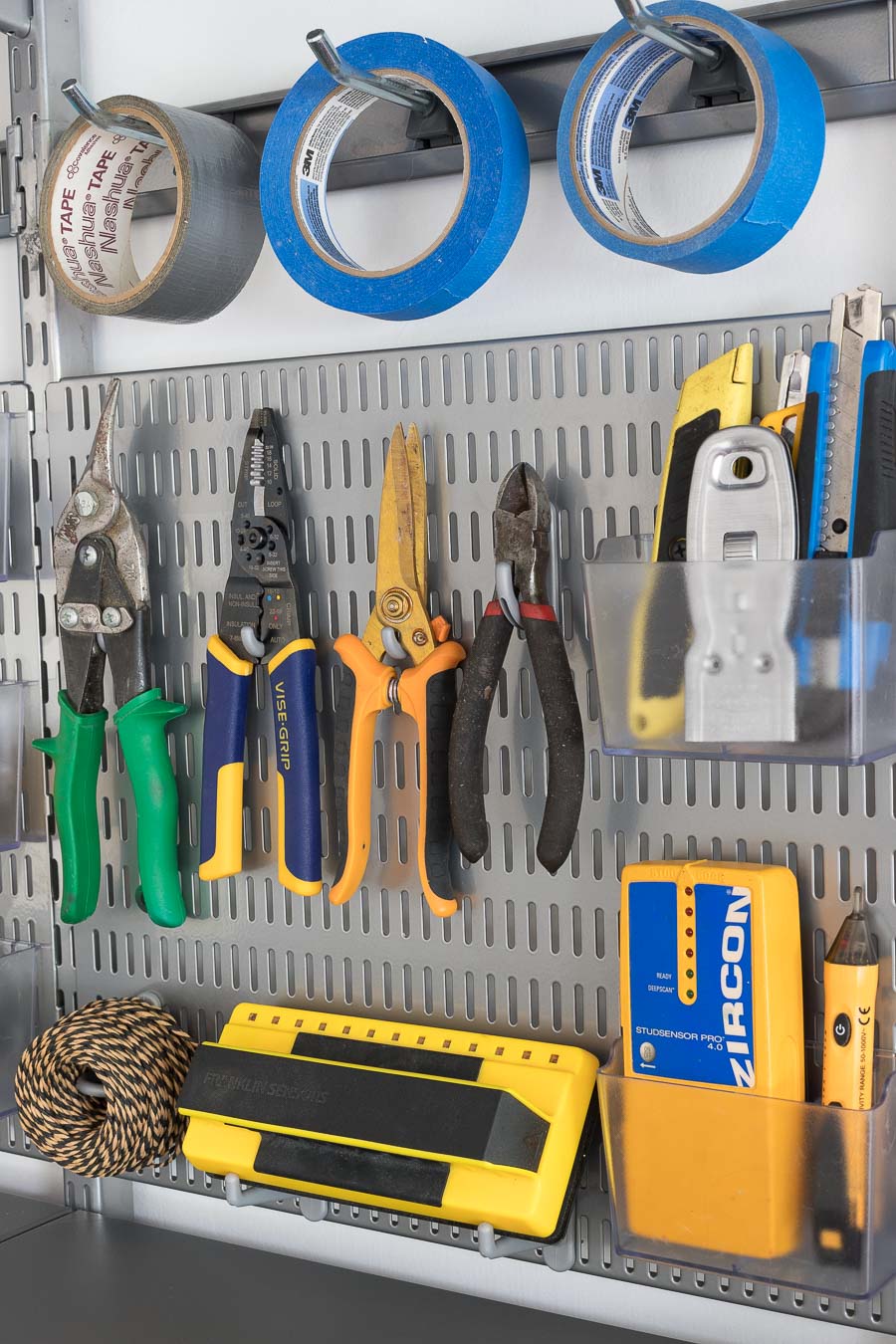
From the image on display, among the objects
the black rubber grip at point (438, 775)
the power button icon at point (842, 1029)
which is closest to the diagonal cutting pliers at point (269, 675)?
the black rubber grip at point (438, 775)

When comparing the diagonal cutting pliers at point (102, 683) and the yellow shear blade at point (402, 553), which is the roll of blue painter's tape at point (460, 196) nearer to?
the yellow shear blade at point (402, 553)

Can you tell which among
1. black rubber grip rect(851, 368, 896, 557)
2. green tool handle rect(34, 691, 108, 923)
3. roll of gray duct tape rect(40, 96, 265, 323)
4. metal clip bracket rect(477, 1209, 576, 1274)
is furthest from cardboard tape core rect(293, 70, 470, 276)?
metal clip bracket rect(477, 1209, 576, 1274)

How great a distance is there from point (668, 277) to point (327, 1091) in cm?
68

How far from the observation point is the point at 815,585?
846 mm

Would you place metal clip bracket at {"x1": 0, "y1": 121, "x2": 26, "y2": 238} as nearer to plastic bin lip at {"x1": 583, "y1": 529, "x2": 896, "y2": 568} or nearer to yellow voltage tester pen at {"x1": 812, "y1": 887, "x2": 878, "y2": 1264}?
plastic bin lip at {"x1": 583, "y1": 529, "x2": 896, "y2": 568}

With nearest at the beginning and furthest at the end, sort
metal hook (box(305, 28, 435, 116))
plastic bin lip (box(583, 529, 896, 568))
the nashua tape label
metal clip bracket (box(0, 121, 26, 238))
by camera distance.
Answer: plastic bin lip (box(583, 529, 896, 568)), metal hook (box(305, 28, 435, 116)), the nashua tape label, metal clip bracket (box(0, 121, 26, 238))

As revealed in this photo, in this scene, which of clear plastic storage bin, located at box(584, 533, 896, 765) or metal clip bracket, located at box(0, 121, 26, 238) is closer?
clear plastic storage bin, located at box(584, 533, 896, 765)

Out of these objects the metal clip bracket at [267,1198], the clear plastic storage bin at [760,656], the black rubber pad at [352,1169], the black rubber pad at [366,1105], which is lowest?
the metal clip bracket at [267,1198]

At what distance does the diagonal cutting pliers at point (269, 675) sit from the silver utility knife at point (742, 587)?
1.19ft

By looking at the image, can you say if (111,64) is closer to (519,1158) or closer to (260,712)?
(260,712)

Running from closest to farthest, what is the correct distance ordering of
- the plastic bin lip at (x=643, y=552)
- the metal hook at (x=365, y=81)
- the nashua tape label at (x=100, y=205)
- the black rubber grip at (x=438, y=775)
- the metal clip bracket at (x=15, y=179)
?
1. the plastic bin lip at (x=643, y=552)
2. the metal hook at (x=365, y=81)
3. the black rubber grip at (x=438, y=775)
4. the nashua tape label at (x=100, y=205)
5. the metal clip bracket at (x=15, y=179)

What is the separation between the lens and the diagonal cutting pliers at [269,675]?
113 cm

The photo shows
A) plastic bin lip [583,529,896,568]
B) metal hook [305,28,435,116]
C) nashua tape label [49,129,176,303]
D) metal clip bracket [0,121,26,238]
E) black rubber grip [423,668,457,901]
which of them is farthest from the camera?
metal clip bracket [0,121,26,238]

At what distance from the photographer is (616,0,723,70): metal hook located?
867 millimetres
